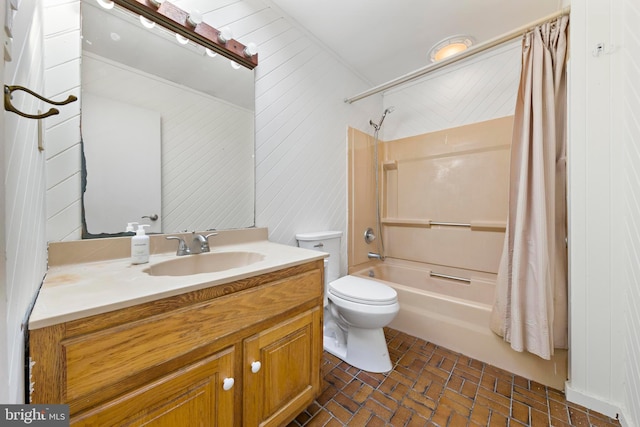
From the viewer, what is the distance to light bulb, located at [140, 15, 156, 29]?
3.67 ft

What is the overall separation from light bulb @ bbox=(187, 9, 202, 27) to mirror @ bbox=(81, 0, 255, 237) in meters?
0.11

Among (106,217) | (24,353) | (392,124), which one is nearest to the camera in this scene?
(24,353)

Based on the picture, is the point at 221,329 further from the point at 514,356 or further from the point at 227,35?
the point at 514,356

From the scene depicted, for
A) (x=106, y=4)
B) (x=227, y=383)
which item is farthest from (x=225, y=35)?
(x=227, y=383)

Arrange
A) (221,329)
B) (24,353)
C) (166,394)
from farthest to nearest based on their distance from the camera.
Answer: (221,329), (166,394), (24,353)

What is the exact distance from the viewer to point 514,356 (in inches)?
57.9

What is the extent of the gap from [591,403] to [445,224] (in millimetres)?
1403

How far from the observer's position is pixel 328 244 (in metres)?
1.83

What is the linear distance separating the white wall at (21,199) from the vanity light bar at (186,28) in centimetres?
48

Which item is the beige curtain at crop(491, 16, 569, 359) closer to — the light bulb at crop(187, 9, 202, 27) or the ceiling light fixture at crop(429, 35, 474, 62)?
the ceiling light fixture at crop(429, 35, 474, 62)

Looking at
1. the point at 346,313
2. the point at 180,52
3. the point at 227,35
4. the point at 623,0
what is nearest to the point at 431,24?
the point at 623,0

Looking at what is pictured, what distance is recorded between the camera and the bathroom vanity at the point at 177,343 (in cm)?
54

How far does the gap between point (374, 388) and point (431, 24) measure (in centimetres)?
247

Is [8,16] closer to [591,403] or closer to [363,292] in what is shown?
[363,292]
